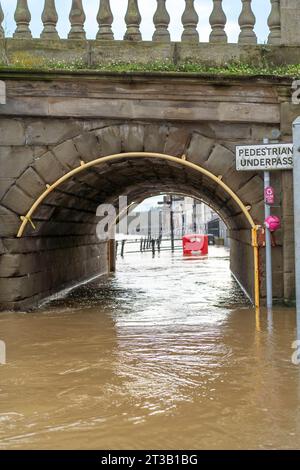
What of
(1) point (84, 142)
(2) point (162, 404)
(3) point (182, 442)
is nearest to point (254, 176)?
(1) point (84, 142)

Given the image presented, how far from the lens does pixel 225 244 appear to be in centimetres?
3822

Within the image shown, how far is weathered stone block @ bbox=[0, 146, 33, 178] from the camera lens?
30.8 ft

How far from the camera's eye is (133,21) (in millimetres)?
10102

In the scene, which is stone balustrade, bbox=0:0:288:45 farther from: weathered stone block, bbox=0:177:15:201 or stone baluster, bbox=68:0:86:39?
weathered stone block, bbox=0:177:15:201

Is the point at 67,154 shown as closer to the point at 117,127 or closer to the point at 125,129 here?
the point at 117,127

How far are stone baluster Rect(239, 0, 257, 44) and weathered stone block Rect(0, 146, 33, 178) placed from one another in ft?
14.2

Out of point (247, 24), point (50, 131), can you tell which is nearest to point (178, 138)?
point (50, 131)

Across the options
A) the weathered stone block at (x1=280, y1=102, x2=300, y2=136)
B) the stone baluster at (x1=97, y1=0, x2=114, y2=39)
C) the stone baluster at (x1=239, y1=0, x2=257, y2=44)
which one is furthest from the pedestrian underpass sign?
the stone baluster at (x1=97, y1=0, x2=114, y2=39)

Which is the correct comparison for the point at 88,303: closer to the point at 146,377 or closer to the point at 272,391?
the point at 146,377

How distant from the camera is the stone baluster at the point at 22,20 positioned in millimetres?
10016

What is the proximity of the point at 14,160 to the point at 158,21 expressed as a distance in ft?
11.7

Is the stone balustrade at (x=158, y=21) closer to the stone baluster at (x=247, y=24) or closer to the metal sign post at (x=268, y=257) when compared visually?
the stone baluster at (x=247, y=24)
